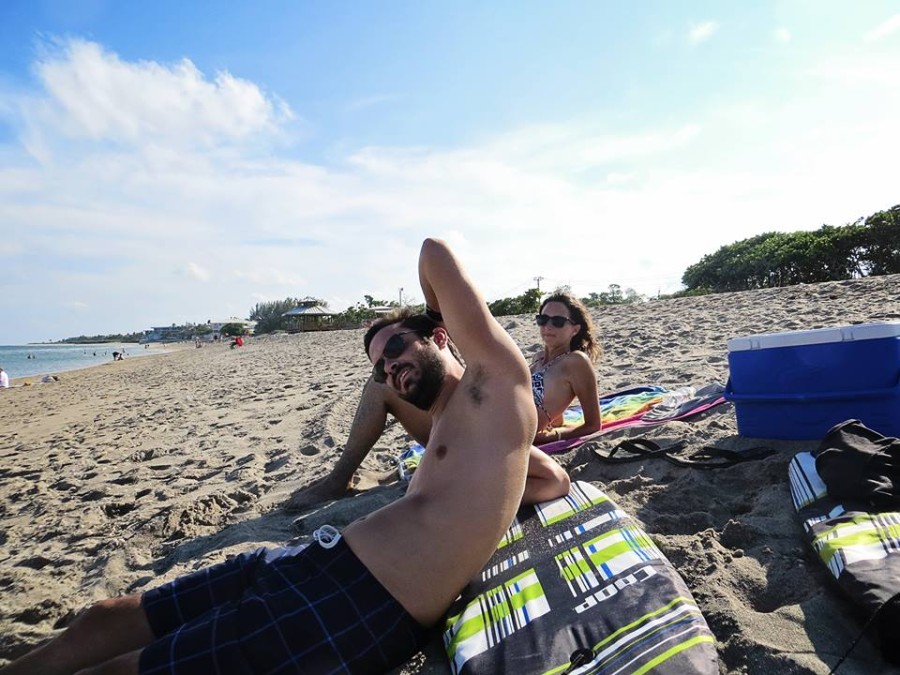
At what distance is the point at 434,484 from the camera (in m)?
1.81

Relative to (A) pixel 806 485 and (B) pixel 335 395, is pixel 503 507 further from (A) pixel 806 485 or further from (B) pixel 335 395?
(B) pixel 335 395

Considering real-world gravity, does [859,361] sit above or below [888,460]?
above

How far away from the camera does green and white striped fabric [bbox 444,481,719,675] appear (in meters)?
1.52

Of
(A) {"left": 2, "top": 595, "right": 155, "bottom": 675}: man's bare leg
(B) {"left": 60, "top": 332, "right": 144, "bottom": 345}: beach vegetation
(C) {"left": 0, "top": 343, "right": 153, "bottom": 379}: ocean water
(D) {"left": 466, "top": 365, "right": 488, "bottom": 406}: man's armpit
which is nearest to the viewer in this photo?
(A) {"left": 2, "top": 595, "right": 155, "bottom": 675}: man's bare leg

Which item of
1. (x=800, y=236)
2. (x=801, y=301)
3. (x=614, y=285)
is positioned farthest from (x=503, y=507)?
(x=614, y=285)

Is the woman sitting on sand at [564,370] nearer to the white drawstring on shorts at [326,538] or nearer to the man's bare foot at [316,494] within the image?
the man's bare foot at [316,494]

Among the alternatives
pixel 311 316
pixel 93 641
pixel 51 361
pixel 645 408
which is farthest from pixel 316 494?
pixel 51 361

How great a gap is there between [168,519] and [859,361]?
3.88 meters

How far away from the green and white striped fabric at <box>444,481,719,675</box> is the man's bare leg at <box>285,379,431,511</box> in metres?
1.23

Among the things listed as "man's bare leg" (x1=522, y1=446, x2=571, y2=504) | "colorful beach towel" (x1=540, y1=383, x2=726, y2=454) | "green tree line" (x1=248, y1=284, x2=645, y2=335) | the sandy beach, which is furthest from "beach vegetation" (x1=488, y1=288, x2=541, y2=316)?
"man's bare leg" (x1=522, y1=446, x2=571, y2=504)

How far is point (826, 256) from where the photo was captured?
48.9 ft

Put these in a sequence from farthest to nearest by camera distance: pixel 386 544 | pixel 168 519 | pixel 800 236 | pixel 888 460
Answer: pixel 800 236 < pixel 168 519 < pixel 888 460 < pixel 386 544

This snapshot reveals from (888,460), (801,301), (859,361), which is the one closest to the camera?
(888,460)

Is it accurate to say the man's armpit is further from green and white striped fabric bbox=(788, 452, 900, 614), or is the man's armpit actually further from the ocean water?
the ocean water
